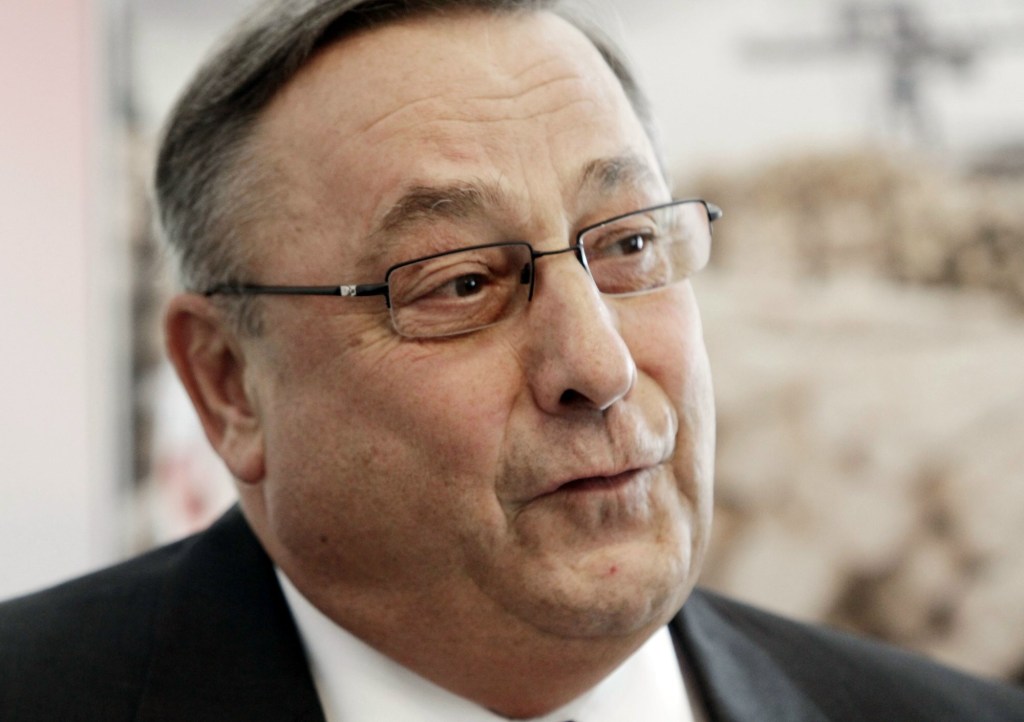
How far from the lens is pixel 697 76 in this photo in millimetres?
2168

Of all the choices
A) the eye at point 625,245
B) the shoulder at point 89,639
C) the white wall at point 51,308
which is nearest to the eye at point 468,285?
the eye at point 625,245

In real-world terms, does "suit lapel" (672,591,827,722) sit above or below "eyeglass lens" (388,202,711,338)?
below

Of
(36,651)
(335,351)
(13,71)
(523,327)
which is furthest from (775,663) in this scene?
(13,71)

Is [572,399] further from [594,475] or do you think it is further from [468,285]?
[468,285]

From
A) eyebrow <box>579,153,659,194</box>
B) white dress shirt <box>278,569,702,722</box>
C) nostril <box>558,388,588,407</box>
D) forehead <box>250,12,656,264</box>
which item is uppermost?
forehead <box>250,12,656,264</box>

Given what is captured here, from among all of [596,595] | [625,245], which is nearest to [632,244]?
[625,245]

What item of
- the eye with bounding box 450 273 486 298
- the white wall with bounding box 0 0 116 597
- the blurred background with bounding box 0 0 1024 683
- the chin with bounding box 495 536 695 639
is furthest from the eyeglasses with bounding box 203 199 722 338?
the white wall with bounding box 0 0 116 597

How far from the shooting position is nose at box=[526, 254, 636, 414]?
3.99 ft

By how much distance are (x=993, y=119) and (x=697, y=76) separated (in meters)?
0.57

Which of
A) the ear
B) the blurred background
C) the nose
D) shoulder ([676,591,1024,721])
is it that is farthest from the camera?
the blurred background

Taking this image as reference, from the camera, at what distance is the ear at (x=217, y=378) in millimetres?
1475

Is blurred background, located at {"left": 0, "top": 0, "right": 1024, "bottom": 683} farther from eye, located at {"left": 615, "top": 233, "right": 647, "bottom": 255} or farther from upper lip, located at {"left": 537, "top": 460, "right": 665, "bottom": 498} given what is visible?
upper lip, located at {"left": 537, "top": 460, "right": 665, "bottom": 498}

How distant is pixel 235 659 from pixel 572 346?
0.63m

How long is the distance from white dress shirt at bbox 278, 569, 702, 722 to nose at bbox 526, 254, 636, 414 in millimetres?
427
